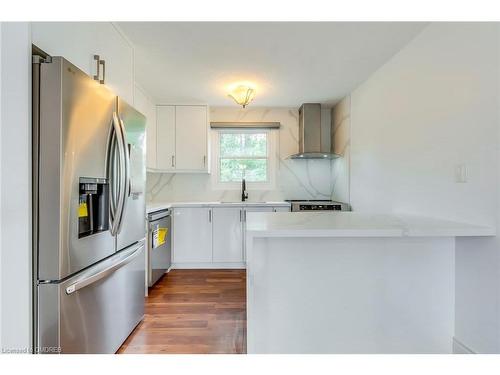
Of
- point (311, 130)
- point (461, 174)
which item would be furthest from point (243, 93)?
point (461, 174)

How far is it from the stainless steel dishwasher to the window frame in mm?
968

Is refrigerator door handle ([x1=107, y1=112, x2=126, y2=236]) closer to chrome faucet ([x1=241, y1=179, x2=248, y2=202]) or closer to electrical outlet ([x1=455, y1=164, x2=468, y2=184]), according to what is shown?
electrical outlet ([x1=455, y1=164, x2=468, y2=184])

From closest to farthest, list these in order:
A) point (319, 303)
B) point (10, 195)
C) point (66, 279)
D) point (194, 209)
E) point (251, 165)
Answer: point (10, 195), point (66, 279), point (319, 303), point (194, 209), point (251, 165)

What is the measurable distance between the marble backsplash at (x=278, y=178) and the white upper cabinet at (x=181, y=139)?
344 mm

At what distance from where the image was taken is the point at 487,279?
1524mm

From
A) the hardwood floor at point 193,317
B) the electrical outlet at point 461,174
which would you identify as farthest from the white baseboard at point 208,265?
the electrical outlet at point 461,174

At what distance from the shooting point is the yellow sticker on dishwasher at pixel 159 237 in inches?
118

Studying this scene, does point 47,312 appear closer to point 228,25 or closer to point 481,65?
point 228,25

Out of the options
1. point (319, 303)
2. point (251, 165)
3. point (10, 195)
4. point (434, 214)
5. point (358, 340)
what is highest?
point (251, 165)

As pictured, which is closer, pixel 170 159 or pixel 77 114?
pixel 77 114

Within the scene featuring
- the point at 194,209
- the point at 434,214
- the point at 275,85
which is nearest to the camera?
the point at 434,214

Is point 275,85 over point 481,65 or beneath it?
over

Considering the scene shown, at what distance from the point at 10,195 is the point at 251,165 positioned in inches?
129

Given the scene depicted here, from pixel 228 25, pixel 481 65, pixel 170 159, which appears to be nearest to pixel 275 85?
pixel 228 25
